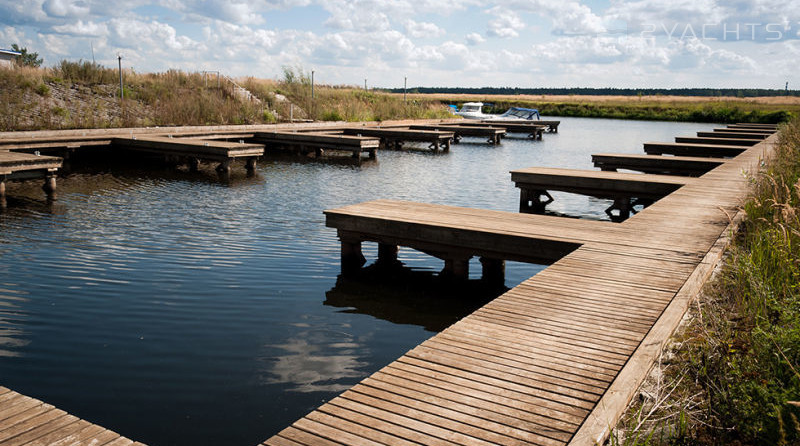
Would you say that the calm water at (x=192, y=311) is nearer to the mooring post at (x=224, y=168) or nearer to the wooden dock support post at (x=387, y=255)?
the wooden dock support post at (x=387, y=255)

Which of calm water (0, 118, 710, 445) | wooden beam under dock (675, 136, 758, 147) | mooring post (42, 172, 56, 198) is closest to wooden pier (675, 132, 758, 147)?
wooden beam under dock (675, 136, 758, 147)

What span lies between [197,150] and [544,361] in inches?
550

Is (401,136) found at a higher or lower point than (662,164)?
higher

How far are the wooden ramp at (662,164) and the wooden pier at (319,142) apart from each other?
24.3 ft

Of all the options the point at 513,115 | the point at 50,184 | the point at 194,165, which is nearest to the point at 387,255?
the point at 50,184

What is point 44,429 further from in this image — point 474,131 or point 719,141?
point 474,131

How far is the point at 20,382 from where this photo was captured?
4672mm

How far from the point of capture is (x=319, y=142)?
20.7 metres

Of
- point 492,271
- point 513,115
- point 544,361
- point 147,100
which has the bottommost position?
point 492,271

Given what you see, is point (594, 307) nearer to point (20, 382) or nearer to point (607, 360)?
point (607, 360)

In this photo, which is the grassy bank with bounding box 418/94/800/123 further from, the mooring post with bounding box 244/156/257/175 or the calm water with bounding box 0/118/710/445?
the calm water with bounding box 0/118/710/445

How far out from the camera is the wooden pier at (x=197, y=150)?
15766 millimetres

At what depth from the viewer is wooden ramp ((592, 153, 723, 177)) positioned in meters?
14.6

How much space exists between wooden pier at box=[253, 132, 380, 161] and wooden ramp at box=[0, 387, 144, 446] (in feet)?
56.7
